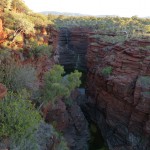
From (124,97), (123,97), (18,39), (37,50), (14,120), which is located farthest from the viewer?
(123,97)

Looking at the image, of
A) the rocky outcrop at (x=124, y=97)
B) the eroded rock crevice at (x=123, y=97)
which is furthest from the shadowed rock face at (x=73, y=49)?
the rocky outcrop at (x=124, y=97)

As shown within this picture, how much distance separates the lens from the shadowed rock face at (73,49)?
142 ft

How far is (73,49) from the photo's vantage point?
148ft

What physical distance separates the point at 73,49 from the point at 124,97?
76.9 ft

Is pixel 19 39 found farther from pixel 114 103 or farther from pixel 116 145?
pixel 116 145

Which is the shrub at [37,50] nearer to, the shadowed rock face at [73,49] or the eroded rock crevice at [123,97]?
the eroded rock crevice at [123,97]

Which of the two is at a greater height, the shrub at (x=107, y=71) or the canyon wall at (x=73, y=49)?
the shrub at (x=107, y=71)

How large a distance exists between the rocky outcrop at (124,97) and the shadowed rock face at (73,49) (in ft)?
50.1

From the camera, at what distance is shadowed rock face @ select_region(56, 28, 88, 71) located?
4328 cm

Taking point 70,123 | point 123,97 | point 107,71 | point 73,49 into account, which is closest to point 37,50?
point 70,123

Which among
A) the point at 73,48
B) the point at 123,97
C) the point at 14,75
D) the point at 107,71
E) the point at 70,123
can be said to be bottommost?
the point at 70,123

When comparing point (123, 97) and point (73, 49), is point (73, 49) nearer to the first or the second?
point (73, 49)

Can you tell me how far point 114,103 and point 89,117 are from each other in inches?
183

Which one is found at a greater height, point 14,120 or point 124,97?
point 14,120
